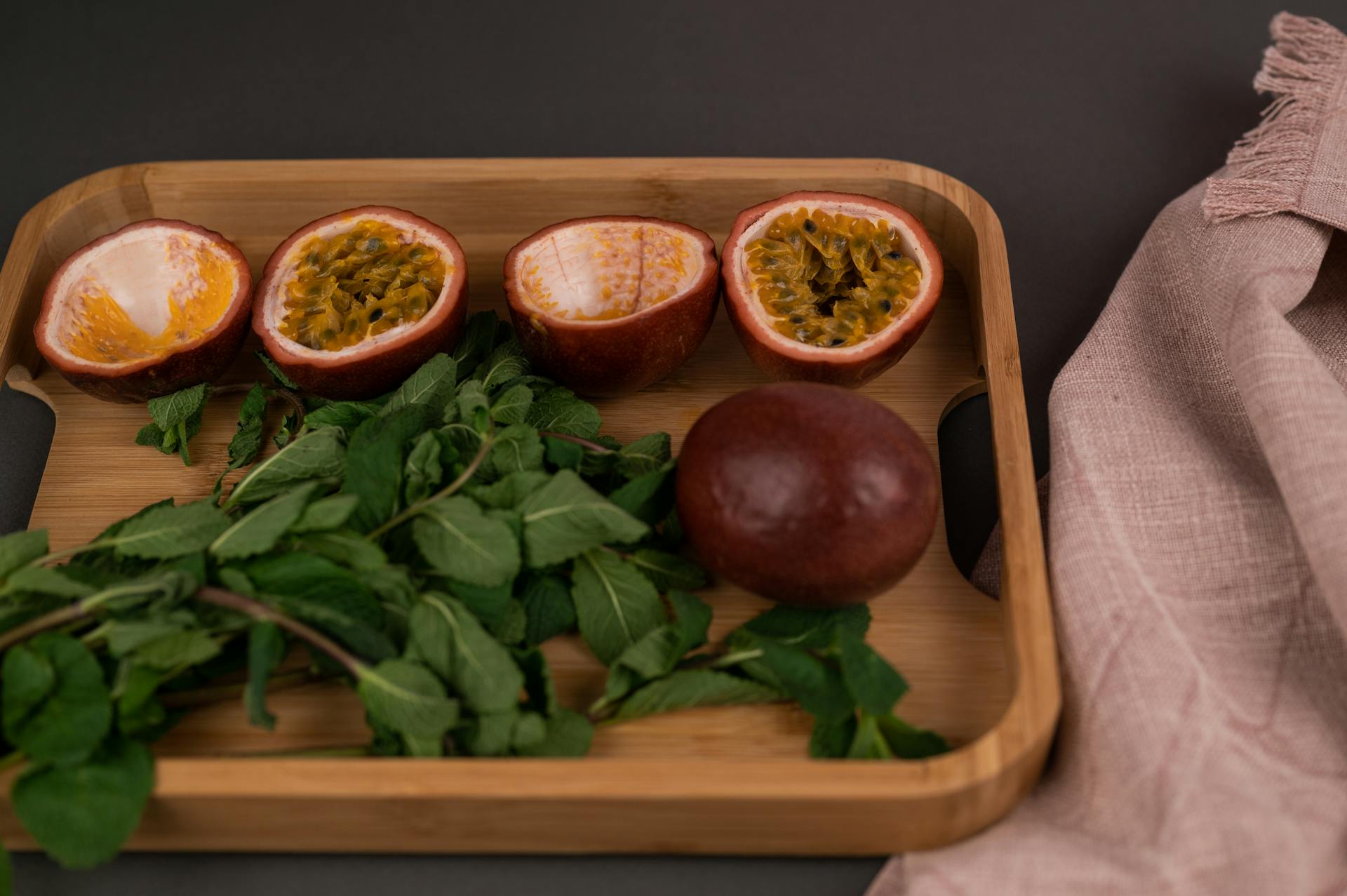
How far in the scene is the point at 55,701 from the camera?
6.23 feet

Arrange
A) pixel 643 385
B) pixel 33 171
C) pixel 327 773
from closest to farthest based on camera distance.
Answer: pixel 327 773 < pixel 643 385 < pixel 33 171

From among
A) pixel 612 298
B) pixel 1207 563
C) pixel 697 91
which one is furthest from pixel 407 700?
pixel 697 91

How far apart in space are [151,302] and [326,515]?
79 centimetres

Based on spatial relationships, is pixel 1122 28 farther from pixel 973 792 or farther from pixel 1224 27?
pixel 973 792

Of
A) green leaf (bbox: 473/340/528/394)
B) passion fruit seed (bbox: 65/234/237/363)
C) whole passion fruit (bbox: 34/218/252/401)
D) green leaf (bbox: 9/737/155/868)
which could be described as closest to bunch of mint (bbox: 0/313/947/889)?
green leaf (bbox: 9/737/155/868)

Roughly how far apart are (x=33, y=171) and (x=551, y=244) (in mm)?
1554

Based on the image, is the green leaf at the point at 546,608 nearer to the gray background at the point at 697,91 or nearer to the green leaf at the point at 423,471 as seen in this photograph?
the green leaf at the point at 423,471

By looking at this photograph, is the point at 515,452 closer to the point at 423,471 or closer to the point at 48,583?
the point at 423,471

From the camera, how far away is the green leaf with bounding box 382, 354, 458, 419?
2.34m

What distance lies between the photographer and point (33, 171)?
3.27 m

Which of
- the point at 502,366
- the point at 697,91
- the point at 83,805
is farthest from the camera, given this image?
the point at 697,91

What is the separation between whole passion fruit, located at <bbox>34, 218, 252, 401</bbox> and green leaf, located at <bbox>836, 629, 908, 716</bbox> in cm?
129

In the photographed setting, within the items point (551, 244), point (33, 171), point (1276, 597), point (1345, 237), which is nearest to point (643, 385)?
point (551, 244)

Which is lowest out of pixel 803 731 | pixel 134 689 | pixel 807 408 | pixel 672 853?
pixel 672 853
